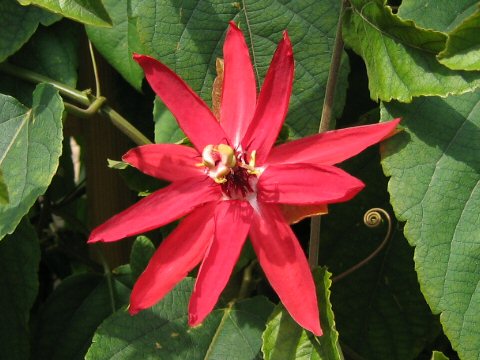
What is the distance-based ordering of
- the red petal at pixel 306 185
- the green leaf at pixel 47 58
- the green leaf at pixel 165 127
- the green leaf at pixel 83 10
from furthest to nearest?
the green leaf at pixel 47 58 < the green leaf at pixel 165 127 < the green leaf at pixel 83 10 < the red petal at pixel 306 185

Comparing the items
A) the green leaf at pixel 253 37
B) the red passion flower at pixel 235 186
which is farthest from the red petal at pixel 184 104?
the green leaf at pixel 253 37

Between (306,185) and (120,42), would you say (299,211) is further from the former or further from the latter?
(120,42)

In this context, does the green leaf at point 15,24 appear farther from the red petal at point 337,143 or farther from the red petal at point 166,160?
the red petal at point 337,143

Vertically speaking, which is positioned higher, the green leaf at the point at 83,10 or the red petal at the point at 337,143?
the green leaf at the point at 83,10

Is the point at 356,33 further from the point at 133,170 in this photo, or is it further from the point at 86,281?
the point at 86,281

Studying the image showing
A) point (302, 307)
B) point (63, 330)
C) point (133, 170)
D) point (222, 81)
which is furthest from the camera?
point (63, 330)

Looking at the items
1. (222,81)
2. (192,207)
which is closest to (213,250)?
(192,207)
